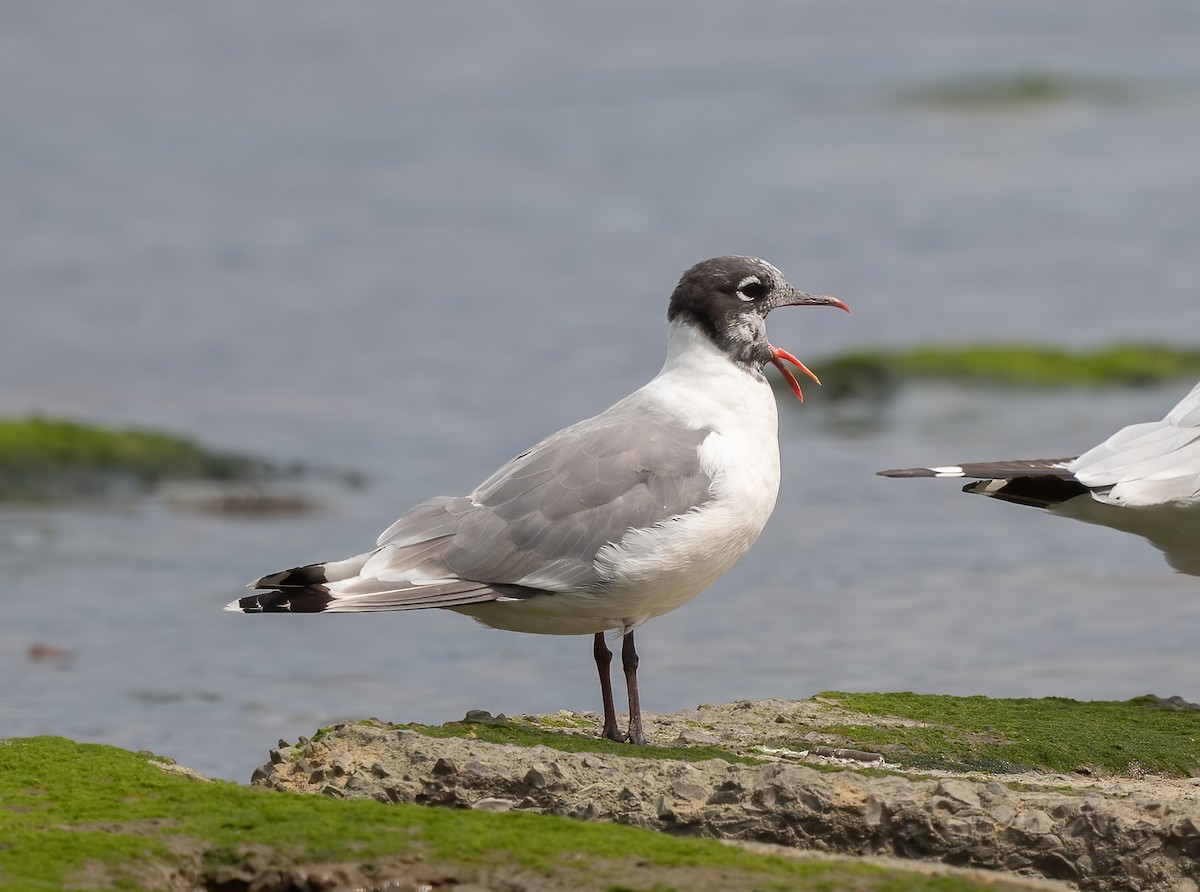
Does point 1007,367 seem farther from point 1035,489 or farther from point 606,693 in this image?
point 606,693

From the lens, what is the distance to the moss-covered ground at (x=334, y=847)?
3986 mm

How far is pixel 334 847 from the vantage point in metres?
4.15

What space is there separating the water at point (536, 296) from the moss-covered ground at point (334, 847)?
9.22ft

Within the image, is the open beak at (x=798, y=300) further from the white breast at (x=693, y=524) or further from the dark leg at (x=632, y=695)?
the dark leg at (x=632, y=695)

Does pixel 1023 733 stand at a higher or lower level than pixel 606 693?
lower

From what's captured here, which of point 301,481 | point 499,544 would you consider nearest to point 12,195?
point 301,481

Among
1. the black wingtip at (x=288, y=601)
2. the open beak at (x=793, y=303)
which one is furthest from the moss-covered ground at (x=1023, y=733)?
the black wingtip at (x=288, y=601)

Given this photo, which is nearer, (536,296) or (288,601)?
(288,601)

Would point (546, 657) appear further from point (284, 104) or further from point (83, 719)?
point (284, 104)

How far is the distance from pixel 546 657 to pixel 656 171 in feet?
49.9

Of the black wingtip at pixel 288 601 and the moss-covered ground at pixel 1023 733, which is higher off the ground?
the black wingtip at pixel 288 601

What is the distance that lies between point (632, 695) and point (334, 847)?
1669mm

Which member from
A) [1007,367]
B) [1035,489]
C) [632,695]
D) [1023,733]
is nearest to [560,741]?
[632,695]

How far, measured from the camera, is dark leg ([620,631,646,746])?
18.5 feet
